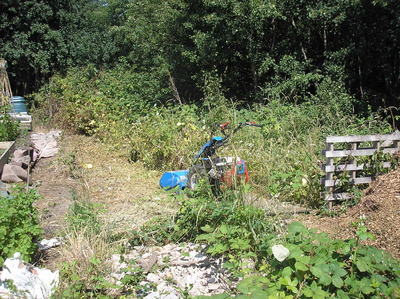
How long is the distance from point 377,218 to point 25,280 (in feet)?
11.5

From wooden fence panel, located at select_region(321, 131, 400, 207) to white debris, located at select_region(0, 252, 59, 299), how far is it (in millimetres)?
3350

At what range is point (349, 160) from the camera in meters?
5.33

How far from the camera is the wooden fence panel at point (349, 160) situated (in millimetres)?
5215

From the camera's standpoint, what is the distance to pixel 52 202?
19.1 feet

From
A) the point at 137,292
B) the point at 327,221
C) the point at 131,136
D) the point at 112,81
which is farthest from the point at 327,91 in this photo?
the point at 137,292

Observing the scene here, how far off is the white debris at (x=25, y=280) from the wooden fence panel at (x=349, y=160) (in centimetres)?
335

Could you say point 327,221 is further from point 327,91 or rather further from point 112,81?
point 112,81

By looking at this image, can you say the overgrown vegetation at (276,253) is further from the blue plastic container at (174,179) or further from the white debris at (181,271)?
the blue plastic container at (174,179)

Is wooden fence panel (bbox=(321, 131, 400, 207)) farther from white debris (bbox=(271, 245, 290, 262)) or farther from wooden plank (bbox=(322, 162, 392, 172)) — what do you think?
white debris (bbox=(271, 245, 290, 262))

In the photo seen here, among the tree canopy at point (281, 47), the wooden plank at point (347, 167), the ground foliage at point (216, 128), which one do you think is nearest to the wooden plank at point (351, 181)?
the wooden plank at point (347, 167)

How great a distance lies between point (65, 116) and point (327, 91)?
272 inches

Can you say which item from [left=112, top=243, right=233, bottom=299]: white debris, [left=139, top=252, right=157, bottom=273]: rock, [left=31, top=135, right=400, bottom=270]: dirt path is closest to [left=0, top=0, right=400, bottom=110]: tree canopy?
[left=31, top=135, right=400, bottom=270]: dirt path

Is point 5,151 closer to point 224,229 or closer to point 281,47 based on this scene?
point 224,229

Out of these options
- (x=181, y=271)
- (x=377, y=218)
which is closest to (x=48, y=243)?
(x=181, y=271)
